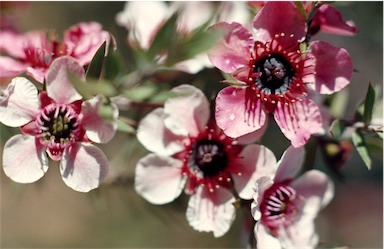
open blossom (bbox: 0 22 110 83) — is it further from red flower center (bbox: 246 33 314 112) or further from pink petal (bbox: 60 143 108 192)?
red flower center (bbox: 246 33 314 112)

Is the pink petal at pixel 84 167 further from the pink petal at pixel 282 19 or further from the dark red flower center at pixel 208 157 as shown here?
the pink petal at pixel 282 19

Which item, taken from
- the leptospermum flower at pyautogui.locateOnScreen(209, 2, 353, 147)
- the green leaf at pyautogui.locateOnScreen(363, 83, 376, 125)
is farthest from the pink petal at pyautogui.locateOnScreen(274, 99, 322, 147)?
the green leaf at pyautogui.locateOnScreen(363, 83, 376, 125)

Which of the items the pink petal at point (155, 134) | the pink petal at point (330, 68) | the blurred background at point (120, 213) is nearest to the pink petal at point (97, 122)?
the pink petal at point (155, 134)

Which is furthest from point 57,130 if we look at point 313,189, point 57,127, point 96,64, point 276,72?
point 313,189

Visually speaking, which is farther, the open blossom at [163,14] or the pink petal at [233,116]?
the open blossom at [163,14]

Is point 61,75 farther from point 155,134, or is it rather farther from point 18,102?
point 155,134

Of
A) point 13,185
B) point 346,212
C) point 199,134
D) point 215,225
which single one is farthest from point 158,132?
point 346,212

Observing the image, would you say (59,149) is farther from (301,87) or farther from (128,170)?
(128,170)
